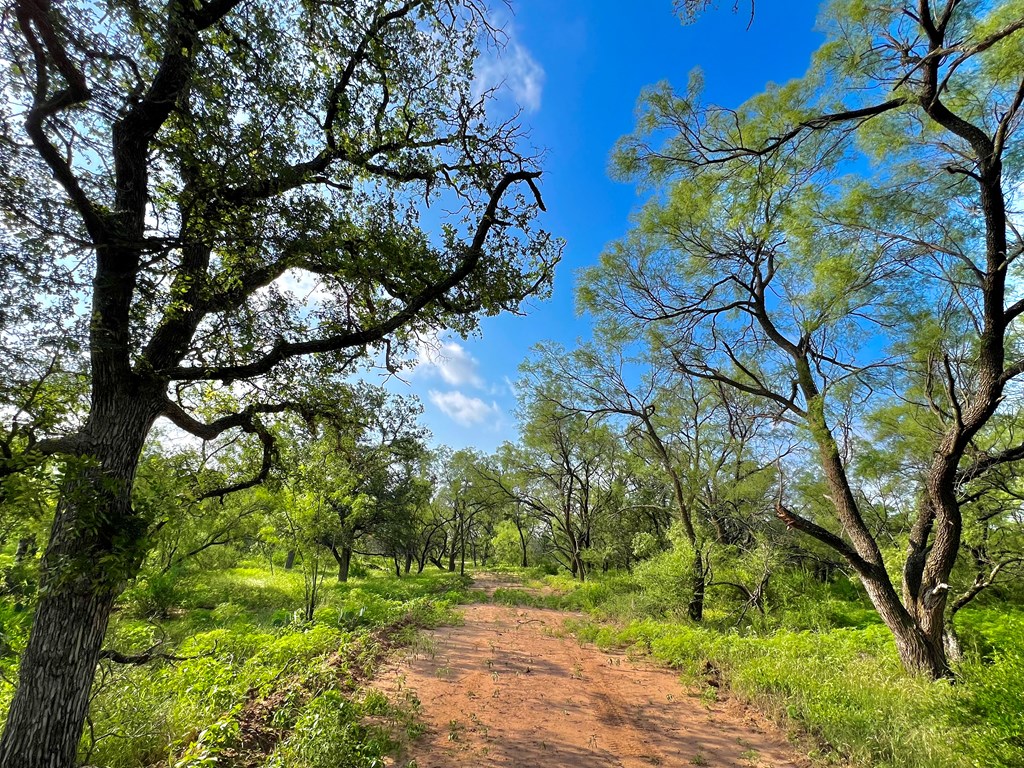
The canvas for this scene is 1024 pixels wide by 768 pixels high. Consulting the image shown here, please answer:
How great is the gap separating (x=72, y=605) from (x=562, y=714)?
5.73 meters

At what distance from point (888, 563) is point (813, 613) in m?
2.37

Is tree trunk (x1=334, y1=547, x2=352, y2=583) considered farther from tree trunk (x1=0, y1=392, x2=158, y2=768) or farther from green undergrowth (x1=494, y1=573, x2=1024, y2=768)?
tree trunk (x1=0, y1=392, x2=158, y2=768)

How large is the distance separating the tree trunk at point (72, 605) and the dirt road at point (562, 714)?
116 inches

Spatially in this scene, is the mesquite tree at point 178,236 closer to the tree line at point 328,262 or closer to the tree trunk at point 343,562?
the tree line at point 328,262

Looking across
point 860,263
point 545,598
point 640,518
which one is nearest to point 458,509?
point 640,518

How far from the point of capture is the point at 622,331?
10.5 m

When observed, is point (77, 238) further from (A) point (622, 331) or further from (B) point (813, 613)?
(B) point (813, 613)

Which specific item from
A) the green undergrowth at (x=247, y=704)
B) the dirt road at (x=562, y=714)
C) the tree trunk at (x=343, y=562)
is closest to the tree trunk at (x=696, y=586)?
the dirt road at (x=562, y=714)

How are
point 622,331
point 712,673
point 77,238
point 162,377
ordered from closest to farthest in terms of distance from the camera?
point 77,238
point 162,377
point 712,673
point 622,331

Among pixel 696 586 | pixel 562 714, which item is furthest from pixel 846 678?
pixel 696 586

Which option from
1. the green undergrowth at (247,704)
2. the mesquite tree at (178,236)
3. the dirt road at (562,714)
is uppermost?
the mesquite tree at (178,236)

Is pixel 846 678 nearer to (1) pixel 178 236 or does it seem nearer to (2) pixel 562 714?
(2) pixel 562 714

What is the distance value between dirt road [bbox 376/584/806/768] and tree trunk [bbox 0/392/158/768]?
2.96m

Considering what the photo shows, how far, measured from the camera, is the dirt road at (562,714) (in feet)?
15.5
